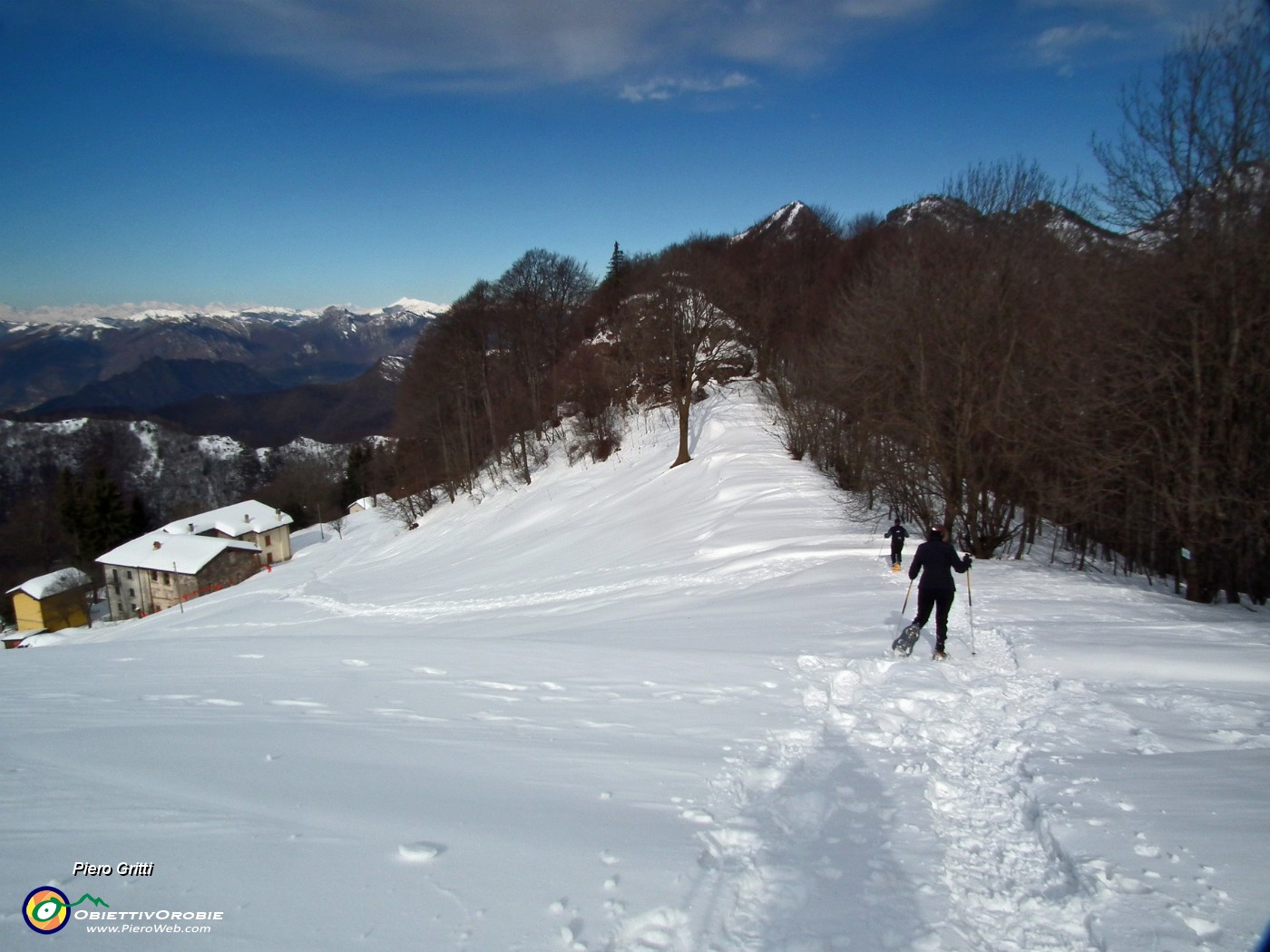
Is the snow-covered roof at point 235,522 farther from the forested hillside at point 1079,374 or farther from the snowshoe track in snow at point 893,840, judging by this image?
the snowshoe track in snow at point 893,840

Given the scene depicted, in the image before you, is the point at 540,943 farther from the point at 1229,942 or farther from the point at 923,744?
the point at 923,744

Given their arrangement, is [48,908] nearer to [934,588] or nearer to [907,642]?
[907,642]

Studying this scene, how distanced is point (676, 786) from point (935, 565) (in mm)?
4899

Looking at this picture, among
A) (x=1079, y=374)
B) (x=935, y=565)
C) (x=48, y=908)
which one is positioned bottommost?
(x=48, y=908)

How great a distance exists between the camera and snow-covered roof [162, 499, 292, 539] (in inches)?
1823

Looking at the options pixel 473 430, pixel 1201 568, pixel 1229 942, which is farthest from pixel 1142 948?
pixel 473 430

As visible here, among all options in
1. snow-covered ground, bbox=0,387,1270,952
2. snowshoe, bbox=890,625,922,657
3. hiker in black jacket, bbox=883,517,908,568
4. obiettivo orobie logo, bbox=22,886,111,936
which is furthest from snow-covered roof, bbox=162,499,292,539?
obiettivo orobie logo, bbox=22,886,111,936

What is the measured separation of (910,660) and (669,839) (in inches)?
183

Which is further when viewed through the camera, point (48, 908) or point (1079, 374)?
point (1079, 374)

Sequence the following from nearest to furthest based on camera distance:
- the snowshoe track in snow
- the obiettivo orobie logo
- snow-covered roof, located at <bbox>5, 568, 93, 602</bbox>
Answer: the obiettivo orobie logo < the snowshoe track in snow < snow-covered roof, located at <bbox>5, 568, 93, 602</bbox>

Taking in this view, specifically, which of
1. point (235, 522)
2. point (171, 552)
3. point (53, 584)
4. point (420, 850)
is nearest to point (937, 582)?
point (420, 850)

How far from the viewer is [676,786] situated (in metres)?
4.04

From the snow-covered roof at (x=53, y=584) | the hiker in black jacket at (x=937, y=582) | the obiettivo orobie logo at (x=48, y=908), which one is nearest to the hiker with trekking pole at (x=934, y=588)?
the hiker in black jacket at (x=937, y=582)

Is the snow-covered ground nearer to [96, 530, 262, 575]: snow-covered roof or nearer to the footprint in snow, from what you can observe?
the footprint in snow
